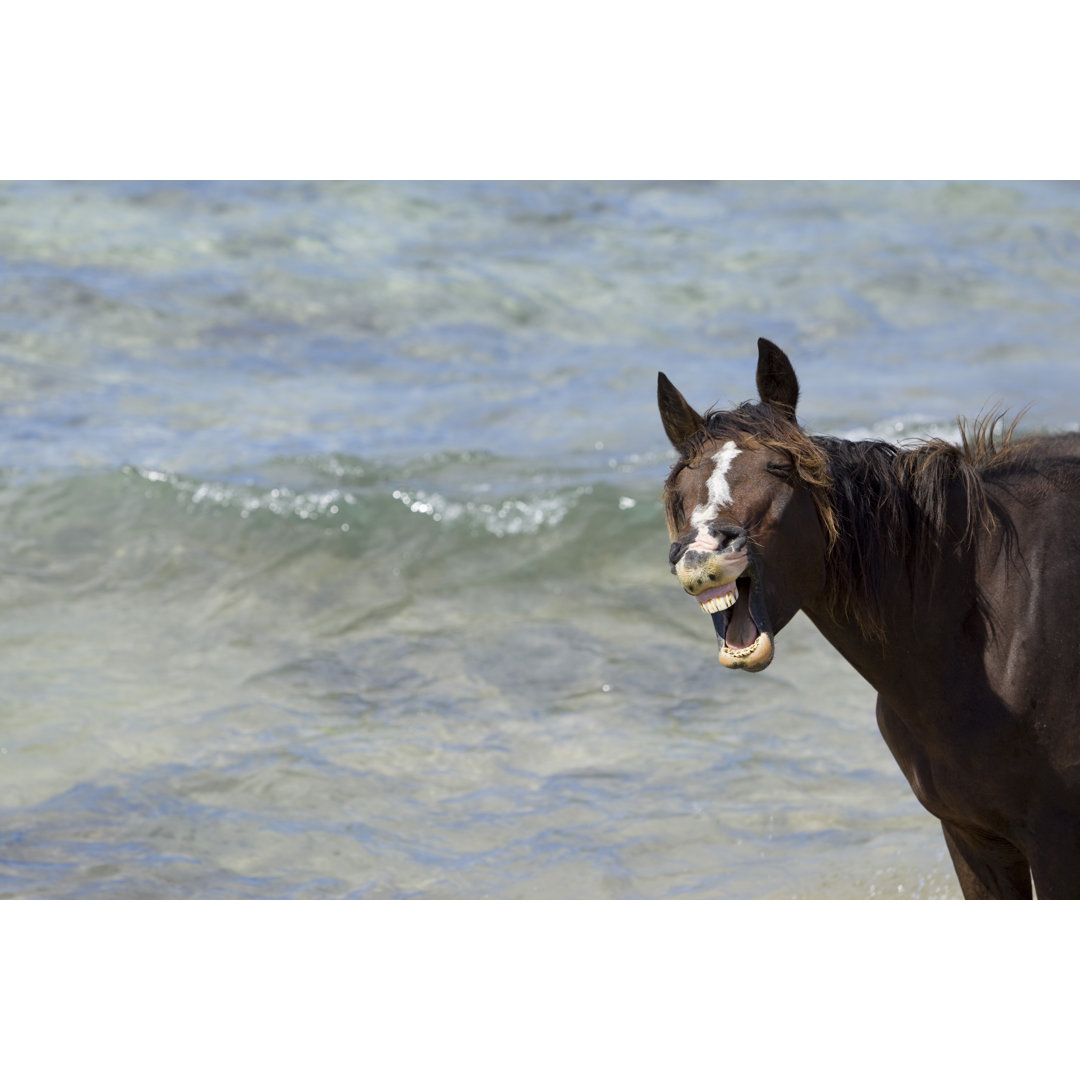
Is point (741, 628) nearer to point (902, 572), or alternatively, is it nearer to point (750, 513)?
point (750, 513)

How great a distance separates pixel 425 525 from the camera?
9.02m

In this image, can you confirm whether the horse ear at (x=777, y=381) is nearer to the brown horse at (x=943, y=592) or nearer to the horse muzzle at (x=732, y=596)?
the brown horse at (x=943, y=592)

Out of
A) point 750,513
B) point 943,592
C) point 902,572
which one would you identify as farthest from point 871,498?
point 750,513

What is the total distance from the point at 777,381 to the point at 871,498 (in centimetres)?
34

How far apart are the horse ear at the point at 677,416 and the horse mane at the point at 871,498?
0.05 m

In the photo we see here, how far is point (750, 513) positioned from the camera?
2.84 metres

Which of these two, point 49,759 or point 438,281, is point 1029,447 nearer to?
point 49,759

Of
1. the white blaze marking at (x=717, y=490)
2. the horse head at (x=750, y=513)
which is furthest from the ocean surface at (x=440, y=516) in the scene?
the white blaze marking at (x=717, y=490)

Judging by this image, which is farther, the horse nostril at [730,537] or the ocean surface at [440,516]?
the ocean surface at [440,516]

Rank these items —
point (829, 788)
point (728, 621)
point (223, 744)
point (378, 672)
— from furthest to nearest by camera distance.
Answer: point (378, 672)
point (223, 744)
point (829, 788)
point (728, 621)

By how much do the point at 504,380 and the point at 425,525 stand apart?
287 cm

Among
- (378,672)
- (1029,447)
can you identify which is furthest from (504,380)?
(1029,447)

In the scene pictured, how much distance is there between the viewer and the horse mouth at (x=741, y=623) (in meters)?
2.75

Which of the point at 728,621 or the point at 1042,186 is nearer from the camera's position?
the point at 728,621
